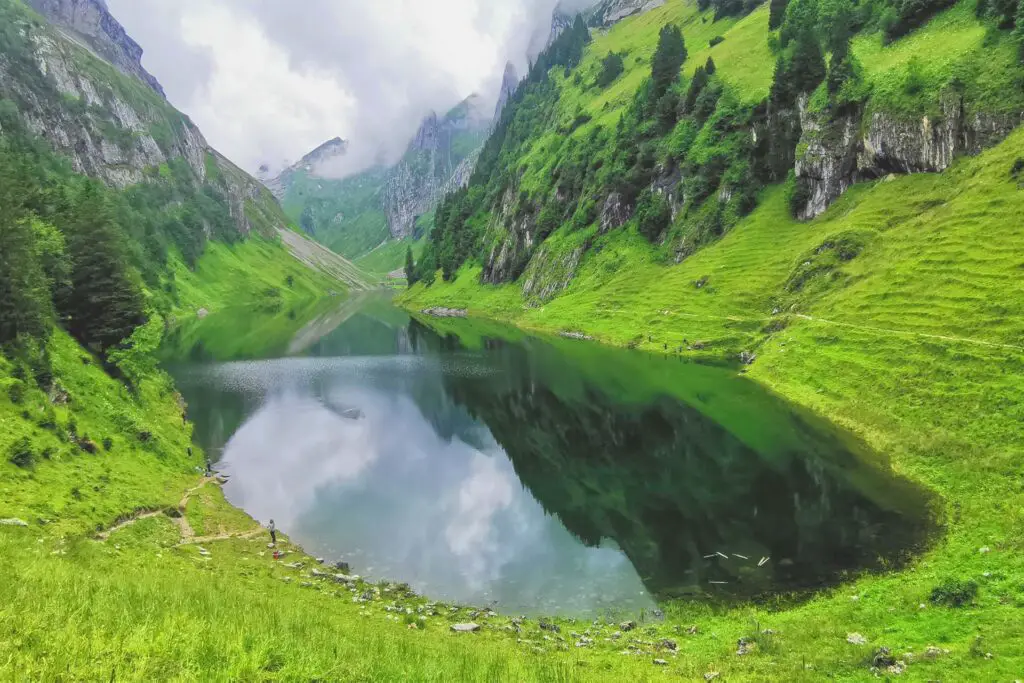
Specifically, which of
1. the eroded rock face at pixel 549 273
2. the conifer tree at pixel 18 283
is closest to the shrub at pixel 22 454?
the conifer tree at pixel 18 283

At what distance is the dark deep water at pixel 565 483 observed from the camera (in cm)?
2845

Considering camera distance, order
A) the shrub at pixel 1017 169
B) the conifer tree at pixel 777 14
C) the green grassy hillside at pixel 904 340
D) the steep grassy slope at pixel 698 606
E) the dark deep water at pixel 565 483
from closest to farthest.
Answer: the steep grassy slope at pixel 698 606 < the green grassy hillside at pixel 904 340 < the dark deep water at pixel 565 483 < the shrub at pixel 1017 169 < the conifer tree at pixel 777 14

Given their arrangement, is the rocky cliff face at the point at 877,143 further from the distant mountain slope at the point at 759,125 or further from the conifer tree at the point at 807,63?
the conifer tree at the point at 807,63

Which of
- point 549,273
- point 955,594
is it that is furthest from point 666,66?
point 955,594

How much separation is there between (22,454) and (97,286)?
2673 centimetres

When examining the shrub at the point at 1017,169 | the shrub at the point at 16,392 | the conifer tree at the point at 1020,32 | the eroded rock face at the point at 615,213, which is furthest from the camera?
the eroded rock face at the point at 615,213

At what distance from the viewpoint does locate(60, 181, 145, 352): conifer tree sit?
49969 millimetres

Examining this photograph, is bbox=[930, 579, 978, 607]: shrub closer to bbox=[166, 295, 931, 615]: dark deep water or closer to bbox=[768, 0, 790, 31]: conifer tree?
bbox=[166, 295, 931, 615]: dark deep water

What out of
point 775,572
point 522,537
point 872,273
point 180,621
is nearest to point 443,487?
point 522,537

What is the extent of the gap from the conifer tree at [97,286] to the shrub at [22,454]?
2409cm

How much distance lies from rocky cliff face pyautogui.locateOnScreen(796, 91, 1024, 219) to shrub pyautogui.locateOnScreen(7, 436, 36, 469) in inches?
3932

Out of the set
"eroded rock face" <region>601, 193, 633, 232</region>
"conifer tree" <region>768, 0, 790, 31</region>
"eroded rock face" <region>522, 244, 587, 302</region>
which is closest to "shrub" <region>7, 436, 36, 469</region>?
"eroded rock face" <region>522, 244, 587, 302</region>

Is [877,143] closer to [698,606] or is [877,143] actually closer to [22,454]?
[698,606]

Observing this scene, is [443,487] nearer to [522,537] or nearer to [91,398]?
[522,537]
